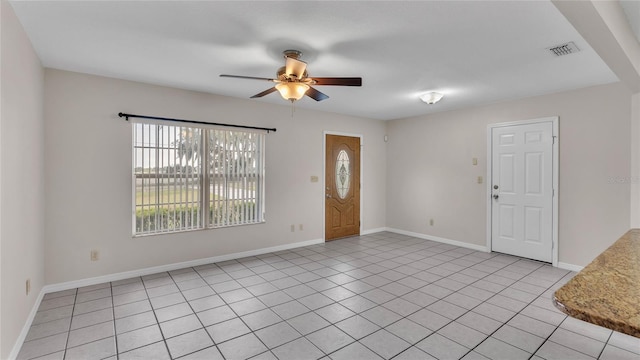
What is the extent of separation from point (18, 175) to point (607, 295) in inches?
140

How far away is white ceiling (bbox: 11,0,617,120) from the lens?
6.93ft

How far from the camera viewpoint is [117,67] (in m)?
3.29

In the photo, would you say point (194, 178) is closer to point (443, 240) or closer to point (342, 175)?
point (342, 175)

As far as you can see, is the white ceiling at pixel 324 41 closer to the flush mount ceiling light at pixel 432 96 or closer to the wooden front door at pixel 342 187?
the flush mount ceiling light at pixel 432 96

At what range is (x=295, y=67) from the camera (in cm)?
258

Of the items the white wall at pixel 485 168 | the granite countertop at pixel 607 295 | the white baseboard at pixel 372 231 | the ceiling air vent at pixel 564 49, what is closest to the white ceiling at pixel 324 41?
the ceiling air vent at pixel 564 49

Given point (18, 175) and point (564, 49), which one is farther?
point (564, 49)

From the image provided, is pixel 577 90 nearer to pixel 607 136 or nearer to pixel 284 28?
pixel 607 136

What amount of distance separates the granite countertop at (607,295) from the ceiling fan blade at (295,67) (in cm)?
223

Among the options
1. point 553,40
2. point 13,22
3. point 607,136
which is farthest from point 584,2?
point 13,22

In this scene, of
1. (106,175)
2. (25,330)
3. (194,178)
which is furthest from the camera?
(194,178)

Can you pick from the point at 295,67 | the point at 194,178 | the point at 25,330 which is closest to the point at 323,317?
the point at 295,67

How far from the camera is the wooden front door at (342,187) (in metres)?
5.79

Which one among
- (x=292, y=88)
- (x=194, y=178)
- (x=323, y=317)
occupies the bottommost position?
(x=323, y=317)
